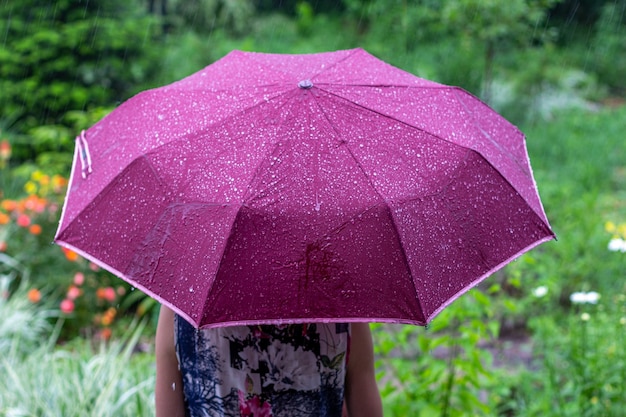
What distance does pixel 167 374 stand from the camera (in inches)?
68.4

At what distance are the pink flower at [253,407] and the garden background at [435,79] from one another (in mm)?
1238

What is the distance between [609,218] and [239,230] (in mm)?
5243

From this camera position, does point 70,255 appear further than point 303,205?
Yes

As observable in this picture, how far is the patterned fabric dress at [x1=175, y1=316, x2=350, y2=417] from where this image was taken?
5.44ft

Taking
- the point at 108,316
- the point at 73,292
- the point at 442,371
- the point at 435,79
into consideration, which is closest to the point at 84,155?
the point at 442,371

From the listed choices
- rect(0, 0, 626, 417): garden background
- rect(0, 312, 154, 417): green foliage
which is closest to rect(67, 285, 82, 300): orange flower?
rect(0, 0, 626, 417): garden background

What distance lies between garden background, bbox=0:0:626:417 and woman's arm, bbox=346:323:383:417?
1.06 metres

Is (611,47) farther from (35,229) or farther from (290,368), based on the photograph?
(290,368)

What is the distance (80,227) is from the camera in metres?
1.61

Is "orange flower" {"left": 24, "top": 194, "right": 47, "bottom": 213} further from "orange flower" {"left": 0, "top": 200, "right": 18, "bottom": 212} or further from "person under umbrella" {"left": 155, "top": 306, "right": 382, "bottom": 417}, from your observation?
"person under umbrella" {"left": 155, "top": 306, "right": 382, "bottom": 417}

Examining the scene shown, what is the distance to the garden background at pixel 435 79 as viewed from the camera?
306 cm

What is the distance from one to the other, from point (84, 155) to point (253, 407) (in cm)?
81

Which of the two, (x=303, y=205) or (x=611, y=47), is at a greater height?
(x=303, y=205)

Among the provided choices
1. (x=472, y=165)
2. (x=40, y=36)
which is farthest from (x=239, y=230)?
(x=40, y=36)
